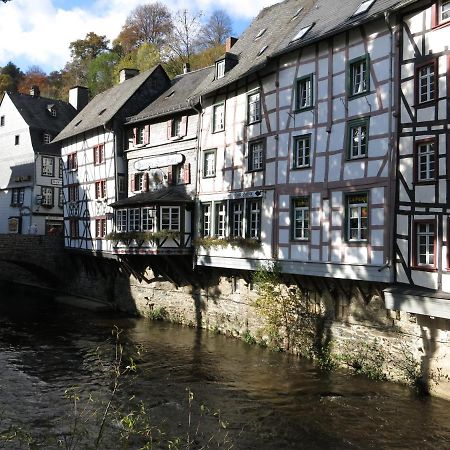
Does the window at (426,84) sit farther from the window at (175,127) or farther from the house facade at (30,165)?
the house facade at (30,165)

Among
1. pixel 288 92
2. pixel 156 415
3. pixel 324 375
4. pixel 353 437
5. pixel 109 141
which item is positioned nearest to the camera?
pixel 353 437

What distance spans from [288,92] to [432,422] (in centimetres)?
1058

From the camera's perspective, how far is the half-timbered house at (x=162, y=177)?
70.0 ft

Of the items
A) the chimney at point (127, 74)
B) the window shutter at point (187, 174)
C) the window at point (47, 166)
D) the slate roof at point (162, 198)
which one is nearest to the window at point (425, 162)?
the slate roof at point (162, 198)

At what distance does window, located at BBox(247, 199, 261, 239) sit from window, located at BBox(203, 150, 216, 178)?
9.36ft

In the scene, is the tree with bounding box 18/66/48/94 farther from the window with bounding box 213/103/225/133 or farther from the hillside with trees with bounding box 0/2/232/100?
the window with bounding box 213/103/225/133

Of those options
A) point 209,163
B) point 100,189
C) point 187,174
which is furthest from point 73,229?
point 209,163

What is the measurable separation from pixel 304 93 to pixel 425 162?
5024mm

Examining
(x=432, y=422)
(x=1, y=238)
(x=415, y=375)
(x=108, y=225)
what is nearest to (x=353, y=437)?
(x=432, y=422)

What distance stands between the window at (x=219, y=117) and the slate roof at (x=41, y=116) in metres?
21.8

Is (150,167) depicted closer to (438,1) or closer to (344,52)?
(344,52)

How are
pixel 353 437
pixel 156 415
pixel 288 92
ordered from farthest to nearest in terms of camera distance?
pixel 288 92
pixel 156 415
pixel 353 437

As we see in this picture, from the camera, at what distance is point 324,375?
48.6ft

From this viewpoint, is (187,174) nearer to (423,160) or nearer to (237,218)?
(237,218)
